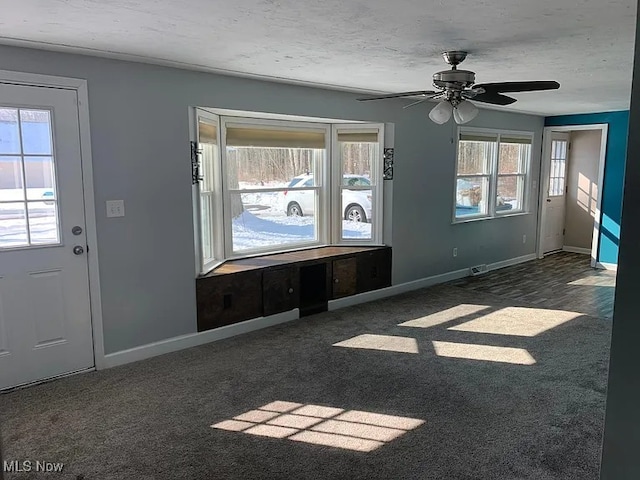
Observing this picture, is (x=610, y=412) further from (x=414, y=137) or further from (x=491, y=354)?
(x=414, y=137)

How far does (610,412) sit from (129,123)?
342cm

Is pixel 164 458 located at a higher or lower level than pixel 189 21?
lower

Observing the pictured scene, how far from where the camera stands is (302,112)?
181 inches

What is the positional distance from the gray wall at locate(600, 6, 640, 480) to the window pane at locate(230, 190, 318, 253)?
4.12 m

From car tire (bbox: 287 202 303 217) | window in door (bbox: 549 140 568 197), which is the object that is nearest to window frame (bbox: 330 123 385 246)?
car tire (bbox: 287 202 303 217)

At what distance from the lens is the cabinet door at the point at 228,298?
4070 mm

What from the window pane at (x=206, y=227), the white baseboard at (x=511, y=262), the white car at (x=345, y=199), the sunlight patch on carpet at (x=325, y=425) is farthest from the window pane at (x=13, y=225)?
the white baseboard at (x=511, y=262)

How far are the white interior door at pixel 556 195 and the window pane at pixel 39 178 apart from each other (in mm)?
6976

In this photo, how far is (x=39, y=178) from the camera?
3.15m

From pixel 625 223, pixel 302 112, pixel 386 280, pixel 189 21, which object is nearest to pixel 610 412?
pixel 625 223

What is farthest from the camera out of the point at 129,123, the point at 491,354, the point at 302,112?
the point at 302,112

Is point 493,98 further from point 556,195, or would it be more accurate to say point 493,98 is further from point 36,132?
point 556,195

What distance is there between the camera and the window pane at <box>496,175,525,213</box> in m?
7.09

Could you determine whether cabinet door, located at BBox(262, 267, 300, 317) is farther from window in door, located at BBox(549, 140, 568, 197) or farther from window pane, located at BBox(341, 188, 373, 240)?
window in door, located at BBox(549, 140, 568, 197)
